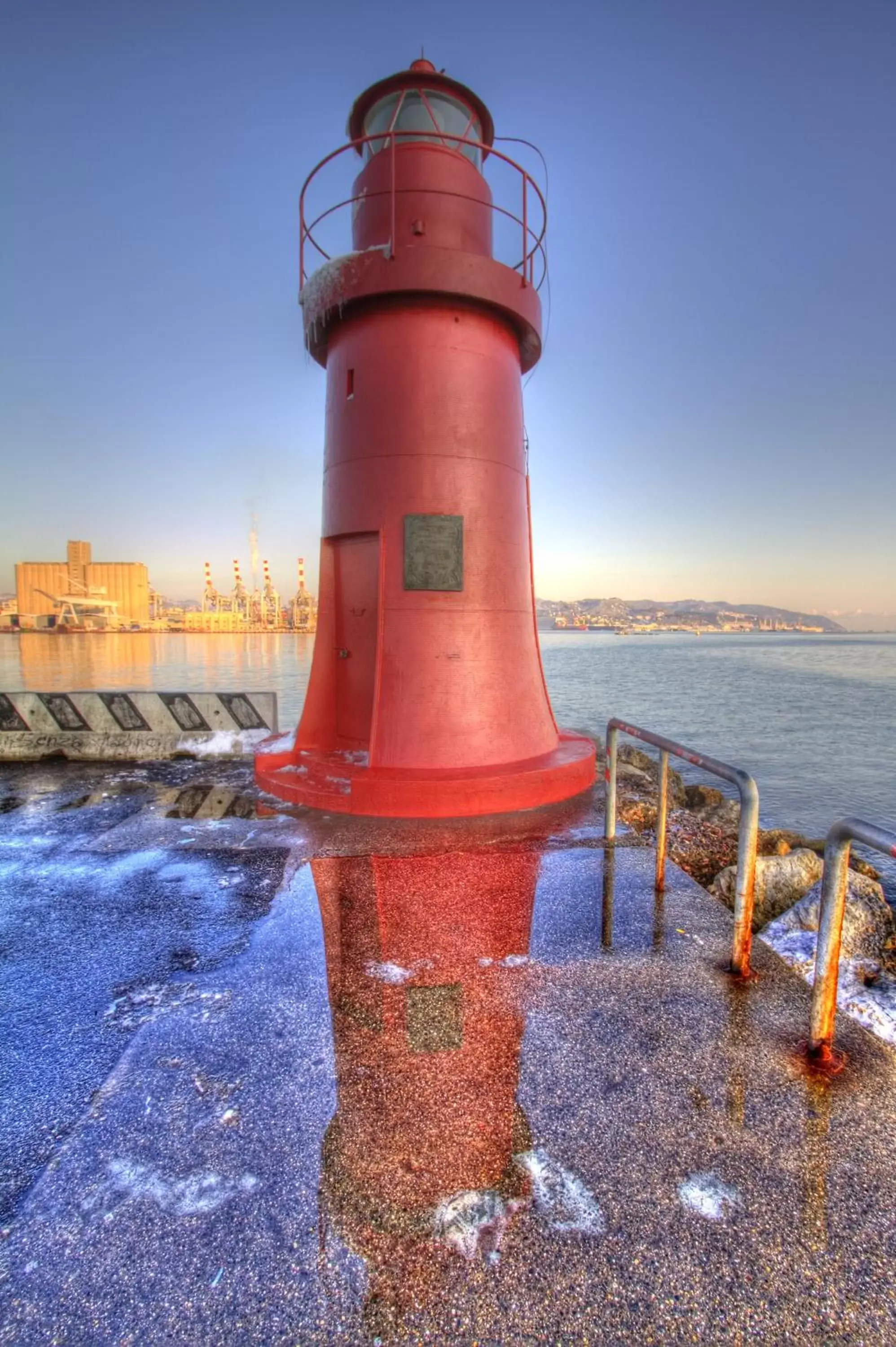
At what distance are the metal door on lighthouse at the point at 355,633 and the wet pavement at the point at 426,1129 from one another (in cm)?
264

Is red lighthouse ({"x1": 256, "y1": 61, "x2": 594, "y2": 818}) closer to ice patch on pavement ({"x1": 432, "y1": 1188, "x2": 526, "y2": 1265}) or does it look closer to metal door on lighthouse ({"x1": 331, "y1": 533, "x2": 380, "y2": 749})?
metal door on lighthouse ({"x1": 331, "y1": 533, "x2": 380, "y2": 749})

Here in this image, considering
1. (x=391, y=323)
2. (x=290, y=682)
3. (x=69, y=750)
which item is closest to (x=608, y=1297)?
(x=391, y=323)

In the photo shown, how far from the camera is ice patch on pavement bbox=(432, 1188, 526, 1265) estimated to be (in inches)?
70.1

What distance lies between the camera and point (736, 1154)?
2.09 meters

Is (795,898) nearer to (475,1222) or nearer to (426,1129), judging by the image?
(426,1129)

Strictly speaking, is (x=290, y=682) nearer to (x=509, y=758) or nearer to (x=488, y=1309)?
(x=509, y=758)

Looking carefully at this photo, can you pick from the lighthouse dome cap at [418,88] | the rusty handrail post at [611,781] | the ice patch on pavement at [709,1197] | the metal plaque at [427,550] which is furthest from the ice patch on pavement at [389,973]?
the lighthouse dome cap at [418,88]

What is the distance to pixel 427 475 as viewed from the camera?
594 cm

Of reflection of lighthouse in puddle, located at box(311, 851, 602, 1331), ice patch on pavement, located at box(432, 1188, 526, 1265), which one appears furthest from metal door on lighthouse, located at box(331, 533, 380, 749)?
ice patch on pavement, located at box(432, 1188, 526, 1265)

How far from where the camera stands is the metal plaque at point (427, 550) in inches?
233

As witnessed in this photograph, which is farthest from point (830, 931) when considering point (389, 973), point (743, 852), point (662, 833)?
point (389, 973)

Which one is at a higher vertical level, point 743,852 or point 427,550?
point 427,550

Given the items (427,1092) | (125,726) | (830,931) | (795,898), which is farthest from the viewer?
(125,726)

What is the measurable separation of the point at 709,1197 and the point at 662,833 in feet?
8.03
